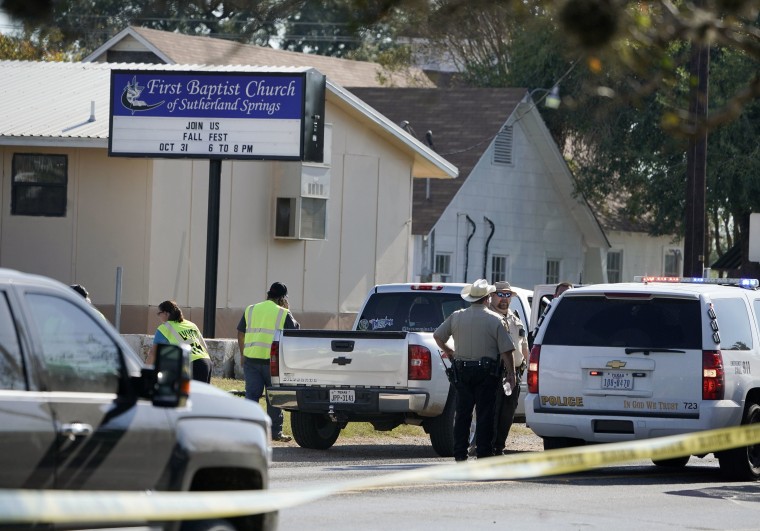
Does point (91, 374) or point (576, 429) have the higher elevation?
point (91, 374)

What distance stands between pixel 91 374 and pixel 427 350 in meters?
9.29

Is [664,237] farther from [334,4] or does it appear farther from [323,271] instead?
[334,4]

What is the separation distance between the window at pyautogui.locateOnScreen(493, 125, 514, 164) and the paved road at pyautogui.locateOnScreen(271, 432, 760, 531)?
21.3 meters

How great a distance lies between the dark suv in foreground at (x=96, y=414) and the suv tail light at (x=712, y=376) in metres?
7.71

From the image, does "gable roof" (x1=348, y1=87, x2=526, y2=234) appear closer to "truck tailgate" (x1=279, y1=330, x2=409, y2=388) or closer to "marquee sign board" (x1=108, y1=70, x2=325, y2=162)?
"marquee sign board" (x1=108, y1=70, x2=325, y2=162)

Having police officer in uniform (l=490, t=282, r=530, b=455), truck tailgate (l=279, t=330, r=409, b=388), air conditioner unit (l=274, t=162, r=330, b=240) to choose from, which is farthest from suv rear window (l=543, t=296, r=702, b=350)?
air conditioner unit (l=274, t=162, r=330, b=240)

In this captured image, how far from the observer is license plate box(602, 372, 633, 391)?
14734 mm

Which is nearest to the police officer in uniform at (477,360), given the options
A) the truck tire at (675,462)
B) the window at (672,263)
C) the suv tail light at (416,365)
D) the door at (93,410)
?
the suv tail light at (416,365)

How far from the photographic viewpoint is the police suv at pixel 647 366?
14.5 m

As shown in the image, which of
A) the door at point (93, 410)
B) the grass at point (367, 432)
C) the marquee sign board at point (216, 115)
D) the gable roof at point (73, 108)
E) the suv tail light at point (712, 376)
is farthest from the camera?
the gable roof at point (73, 108)

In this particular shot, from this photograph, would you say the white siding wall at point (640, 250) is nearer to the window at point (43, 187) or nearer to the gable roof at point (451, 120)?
the gable roof at point (451, 120)

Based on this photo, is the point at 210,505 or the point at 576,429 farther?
the point at 576,429

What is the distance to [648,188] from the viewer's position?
38.9 m

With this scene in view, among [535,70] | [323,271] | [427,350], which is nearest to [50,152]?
[323,271]
